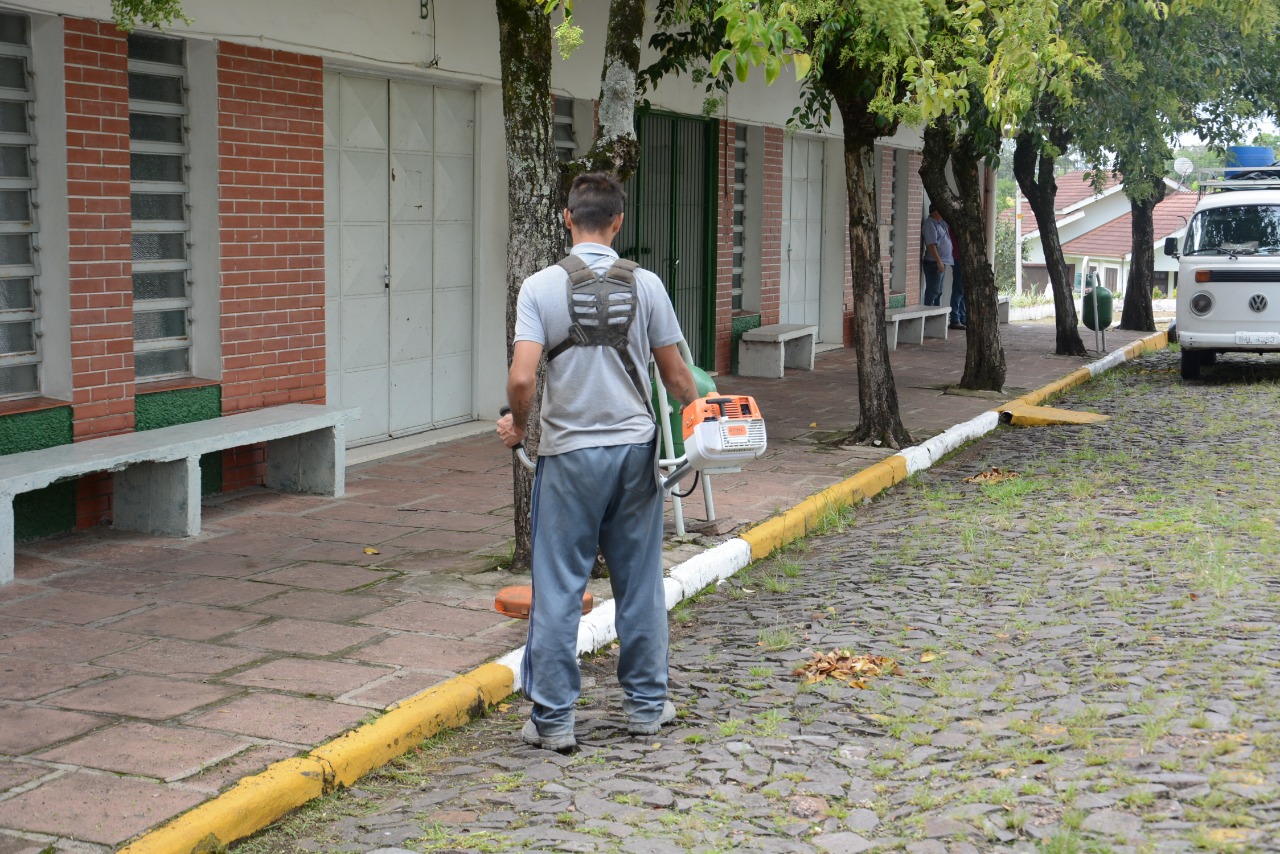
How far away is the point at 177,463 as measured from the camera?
7.79 m

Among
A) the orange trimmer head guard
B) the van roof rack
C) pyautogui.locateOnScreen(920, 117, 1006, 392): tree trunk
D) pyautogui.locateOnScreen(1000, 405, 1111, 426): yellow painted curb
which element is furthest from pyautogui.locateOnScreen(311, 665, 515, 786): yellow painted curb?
the van roof rack

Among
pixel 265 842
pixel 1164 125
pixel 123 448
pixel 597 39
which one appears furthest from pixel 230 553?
pixel 1164 125

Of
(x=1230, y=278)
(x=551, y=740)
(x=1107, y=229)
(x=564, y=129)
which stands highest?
(x=1107, y=229)

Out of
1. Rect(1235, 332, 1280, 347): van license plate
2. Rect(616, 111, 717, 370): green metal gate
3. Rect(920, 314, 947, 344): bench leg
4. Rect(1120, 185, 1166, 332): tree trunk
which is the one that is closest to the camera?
Rect(616, 111, 717, 370): green metal gate

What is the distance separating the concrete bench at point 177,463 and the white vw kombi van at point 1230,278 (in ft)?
34.6

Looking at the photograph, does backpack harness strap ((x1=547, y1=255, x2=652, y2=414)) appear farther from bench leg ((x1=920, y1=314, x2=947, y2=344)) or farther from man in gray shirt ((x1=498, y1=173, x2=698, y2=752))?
bench leg ((x1=920, y1=314, x2=947, y2=344))

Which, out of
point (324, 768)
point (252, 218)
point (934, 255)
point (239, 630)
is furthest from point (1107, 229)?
point (324, 768)

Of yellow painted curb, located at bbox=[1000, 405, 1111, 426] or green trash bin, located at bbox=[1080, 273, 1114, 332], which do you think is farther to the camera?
green trash bin, located at bbox=[1080, 273, 1114, 332]

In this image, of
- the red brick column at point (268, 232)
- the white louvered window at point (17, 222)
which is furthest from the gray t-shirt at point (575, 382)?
the red brick column at point (268, 232)

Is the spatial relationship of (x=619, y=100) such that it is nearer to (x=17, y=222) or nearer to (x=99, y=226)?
(x=99, y=226)

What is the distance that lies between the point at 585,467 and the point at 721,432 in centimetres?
47

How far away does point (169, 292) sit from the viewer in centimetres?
888

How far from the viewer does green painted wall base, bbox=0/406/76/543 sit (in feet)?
24.5

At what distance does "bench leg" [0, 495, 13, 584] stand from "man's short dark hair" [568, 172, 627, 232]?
3.33 m
